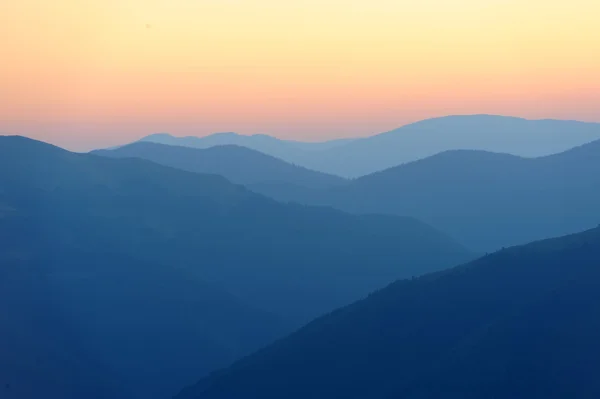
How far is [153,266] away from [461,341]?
74.2 meters

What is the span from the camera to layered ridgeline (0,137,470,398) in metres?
91.3

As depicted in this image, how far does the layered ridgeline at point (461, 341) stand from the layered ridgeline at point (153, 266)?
23.8 metres

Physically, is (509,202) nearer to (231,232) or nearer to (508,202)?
(508,202)

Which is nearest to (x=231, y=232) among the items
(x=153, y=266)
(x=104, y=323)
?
(x=153, y=266)

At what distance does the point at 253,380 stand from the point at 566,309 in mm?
25406

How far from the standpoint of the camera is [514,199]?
605 ft

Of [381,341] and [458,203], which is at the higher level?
[458,203]

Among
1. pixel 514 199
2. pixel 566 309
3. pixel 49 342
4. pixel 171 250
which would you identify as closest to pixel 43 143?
pixel 171 250

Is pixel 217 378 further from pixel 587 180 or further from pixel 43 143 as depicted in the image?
pixel 587 180

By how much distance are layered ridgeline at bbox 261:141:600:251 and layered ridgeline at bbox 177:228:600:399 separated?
103281 mm

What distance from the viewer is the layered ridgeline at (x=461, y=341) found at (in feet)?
146

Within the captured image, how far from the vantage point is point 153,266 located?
118 metres

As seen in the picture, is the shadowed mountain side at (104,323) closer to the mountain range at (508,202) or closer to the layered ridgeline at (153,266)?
the layered ridgeline at (153,266)

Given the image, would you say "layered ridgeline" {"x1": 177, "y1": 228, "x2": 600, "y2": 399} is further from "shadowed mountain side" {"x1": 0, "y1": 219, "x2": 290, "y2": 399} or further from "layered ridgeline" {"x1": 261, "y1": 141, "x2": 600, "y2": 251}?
"layered ridgeline" {"x1": 261, "y1": 141, "x2": 600, "y2": 251}
